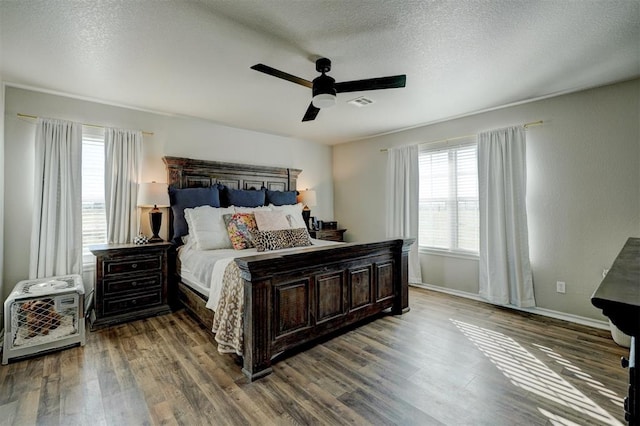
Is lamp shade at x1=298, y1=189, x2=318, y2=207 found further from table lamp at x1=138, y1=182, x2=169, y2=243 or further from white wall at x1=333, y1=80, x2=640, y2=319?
white wall at x1=333, y1=80, x2=640, y2=319

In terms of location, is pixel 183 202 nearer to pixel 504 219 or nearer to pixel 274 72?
pixel 274 72

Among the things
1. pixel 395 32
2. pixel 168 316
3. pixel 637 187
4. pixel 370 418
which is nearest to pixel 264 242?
pixel 168 316

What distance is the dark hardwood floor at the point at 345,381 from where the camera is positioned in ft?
5.85

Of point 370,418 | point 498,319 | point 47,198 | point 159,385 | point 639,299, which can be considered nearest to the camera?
point 639,299

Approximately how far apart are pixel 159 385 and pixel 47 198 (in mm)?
2395

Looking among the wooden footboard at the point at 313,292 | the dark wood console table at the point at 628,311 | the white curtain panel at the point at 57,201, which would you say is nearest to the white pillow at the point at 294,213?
the wooden footboard at the point at 313,292

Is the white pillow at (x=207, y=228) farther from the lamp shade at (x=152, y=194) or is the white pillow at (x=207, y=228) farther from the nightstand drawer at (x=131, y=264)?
the nightstand drawer at (x=131, y=264)

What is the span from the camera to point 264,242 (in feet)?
10.6

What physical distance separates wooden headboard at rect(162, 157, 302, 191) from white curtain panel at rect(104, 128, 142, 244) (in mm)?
385

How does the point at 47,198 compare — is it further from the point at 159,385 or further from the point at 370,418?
the point at 370,418

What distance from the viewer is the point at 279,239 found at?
3314 mm

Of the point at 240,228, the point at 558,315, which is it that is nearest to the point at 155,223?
the point at 240,228

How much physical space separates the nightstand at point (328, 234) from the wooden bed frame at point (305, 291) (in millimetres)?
1801

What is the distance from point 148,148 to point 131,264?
4.96ft
